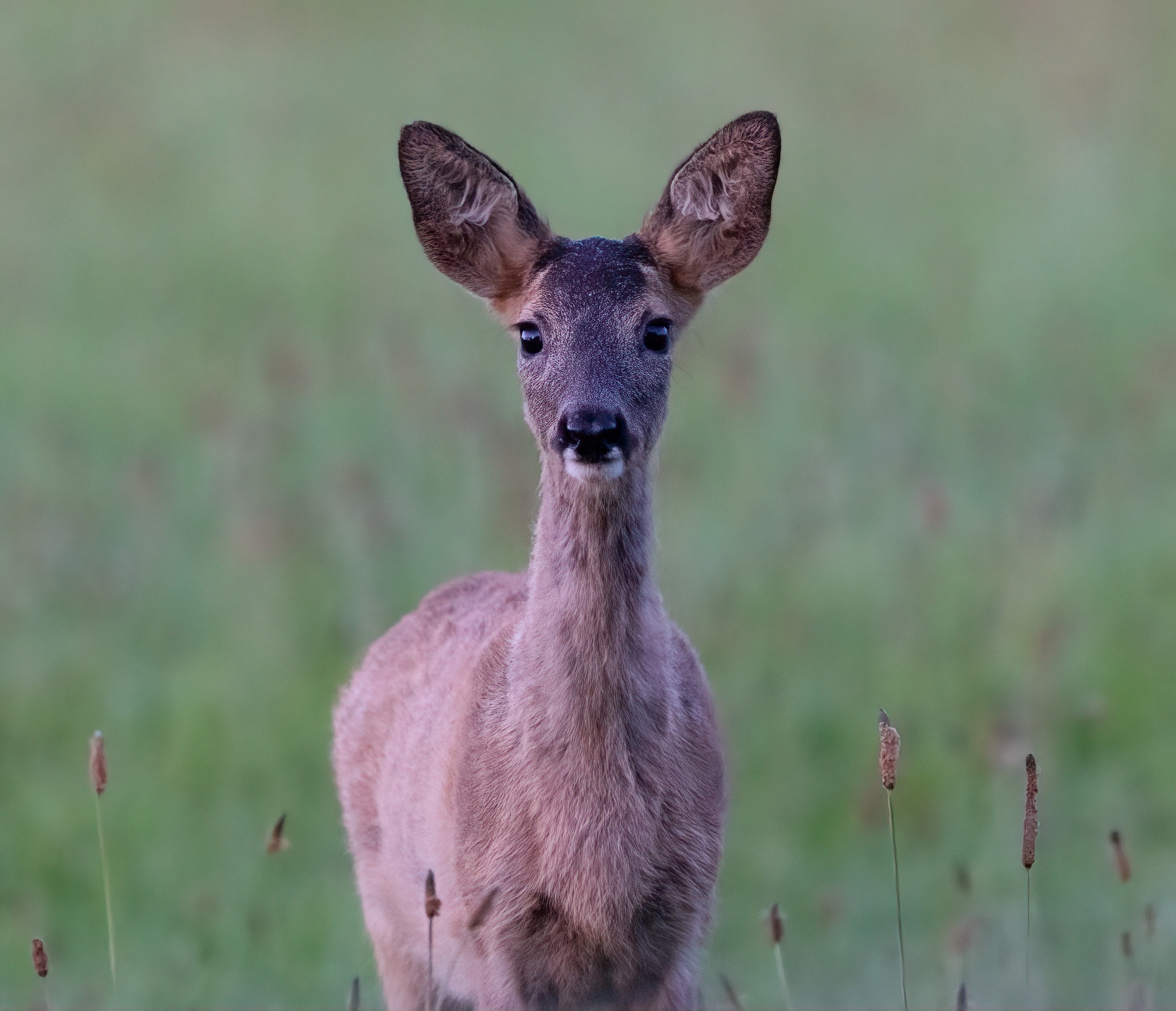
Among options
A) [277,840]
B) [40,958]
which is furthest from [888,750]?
[40,958]

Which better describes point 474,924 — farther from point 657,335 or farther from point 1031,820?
point 657,335

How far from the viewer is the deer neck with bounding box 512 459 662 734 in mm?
5844

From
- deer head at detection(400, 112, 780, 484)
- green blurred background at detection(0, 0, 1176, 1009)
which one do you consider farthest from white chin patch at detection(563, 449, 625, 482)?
green blurred background at detection(0, 0, 1176, 1009)

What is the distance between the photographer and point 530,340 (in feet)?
20.0

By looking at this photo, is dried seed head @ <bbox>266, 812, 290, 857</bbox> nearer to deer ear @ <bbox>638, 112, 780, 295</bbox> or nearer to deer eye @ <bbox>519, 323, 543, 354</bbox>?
deer eye @ <bbox>519, 323, 543, 354</bbox>

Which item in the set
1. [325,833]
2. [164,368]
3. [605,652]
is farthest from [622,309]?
[164,368]

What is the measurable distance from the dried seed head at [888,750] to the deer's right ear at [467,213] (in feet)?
7.38

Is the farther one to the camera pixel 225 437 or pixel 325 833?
pixel 225 437

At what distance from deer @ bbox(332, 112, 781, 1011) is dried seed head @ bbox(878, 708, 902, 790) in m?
1.06

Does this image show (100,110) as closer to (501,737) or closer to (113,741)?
(113,741)

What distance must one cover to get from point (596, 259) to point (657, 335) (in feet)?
1.04

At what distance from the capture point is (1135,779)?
31.6 ft

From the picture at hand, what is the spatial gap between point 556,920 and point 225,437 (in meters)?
7.10

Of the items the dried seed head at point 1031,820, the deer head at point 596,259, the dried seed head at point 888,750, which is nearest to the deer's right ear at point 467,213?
the deer head at point 596,259
